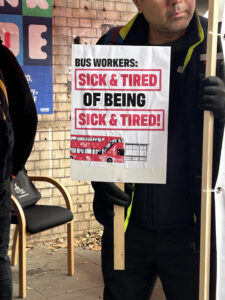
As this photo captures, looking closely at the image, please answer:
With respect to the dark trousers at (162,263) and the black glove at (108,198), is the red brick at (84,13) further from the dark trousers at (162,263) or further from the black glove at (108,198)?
the dark trousers at (162,263)

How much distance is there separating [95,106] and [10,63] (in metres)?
1.57

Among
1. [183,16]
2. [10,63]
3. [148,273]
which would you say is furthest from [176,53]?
[10,63]

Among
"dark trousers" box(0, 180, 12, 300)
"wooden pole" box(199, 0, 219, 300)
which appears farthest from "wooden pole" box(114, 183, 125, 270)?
"dark trousers" box(0, 180, 12, 300)

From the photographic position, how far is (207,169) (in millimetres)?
2514

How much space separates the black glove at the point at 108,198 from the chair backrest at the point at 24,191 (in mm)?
2661

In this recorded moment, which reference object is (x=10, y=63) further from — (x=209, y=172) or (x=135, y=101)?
(x=209, y=172)

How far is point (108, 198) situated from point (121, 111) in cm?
39

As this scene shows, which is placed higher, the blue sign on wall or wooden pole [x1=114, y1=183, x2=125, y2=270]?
the blue sign on wall

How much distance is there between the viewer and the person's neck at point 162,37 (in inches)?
108

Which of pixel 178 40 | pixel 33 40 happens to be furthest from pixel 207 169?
pixel 33 40

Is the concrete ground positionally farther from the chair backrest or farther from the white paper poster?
the white paper poster

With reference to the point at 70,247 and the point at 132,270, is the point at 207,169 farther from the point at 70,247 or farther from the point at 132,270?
the point at 70,247

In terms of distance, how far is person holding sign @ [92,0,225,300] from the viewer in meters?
2.66

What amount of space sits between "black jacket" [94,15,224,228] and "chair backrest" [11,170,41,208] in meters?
2.86
